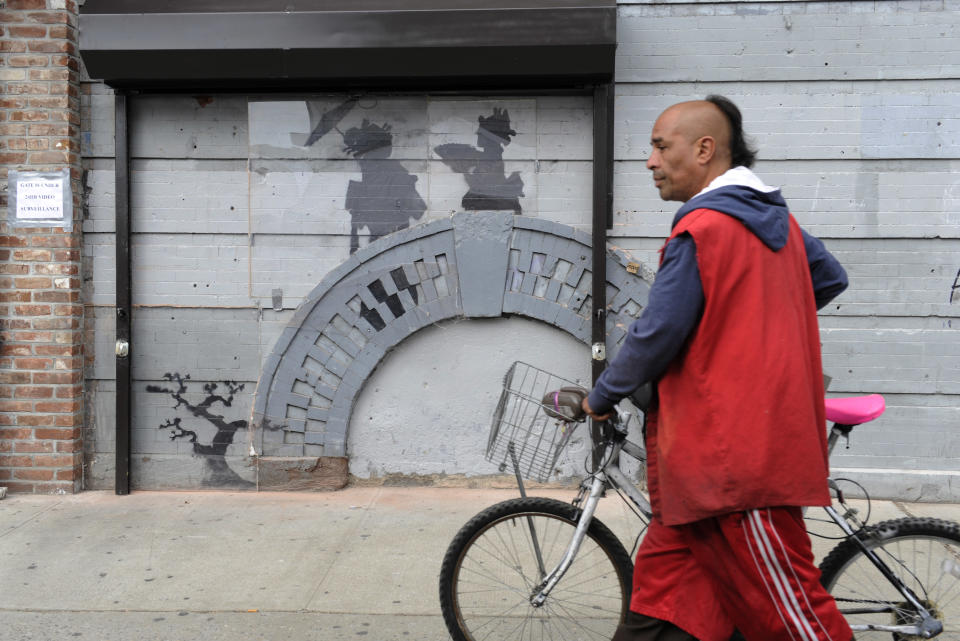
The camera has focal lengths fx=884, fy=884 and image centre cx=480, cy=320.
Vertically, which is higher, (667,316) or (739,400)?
(667,316)

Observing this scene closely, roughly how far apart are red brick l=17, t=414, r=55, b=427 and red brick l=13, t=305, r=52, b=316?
610mm

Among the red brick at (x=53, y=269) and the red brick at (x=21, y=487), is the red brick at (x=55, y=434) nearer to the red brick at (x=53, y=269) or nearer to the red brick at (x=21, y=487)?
the red brick at (x=21, y=487)

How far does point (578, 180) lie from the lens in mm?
5258

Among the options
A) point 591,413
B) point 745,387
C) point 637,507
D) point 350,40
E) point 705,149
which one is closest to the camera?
point 745,387

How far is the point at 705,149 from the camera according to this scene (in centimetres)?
252

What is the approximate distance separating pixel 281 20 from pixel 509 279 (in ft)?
6.40

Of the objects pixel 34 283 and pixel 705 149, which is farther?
pixel 34 283

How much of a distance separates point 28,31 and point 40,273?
142 cm

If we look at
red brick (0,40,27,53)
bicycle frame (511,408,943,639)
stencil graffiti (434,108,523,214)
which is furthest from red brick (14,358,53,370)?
bicycle frame (511,408,943,639)

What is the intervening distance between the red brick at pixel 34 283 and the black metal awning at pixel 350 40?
1.25 m

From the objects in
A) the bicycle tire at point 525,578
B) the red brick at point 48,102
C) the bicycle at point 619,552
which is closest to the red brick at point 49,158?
the red brick at point 48,102

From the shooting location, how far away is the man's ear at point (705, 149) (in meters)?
2.51

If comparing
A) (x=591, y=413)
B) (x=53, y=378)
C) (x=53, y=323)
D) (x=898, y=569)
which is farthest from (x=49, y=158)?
(x=898, y=569)

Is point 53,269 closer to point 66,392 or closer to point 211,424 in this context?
point 66,392
